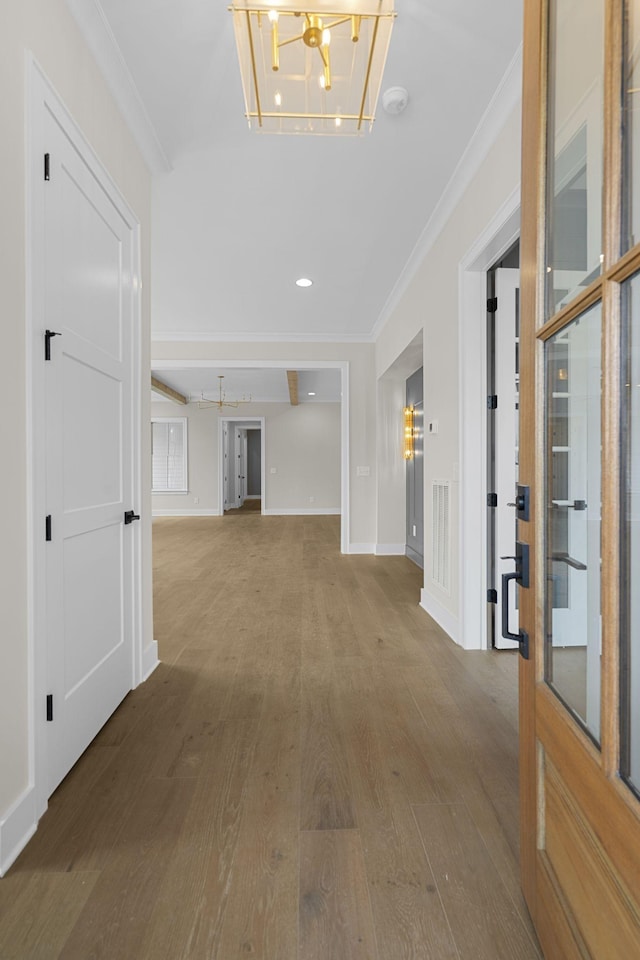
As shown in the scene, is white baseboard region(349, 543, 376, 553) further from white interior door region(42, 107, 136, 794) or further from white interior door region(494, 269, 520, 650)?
white interior door region(42, 107, 136, 794)

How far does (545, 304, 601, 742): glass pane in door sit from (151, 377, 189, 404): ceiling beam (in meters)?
8.49

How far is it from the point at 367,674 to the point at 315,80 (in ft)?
8.72

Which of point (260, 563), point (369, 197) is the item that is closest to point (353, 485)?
point (260, 563)

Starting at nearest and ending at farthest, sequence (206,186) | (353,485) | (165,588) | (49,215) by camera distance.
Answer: (49,215) < (206,186) < (165,588) < (353,485)

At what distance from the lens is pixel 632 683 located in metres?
0.79

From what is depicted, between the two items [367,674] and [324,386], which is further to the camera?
[324,386]

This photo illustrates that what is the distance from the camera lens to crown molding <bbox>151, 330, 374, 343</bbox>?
6.09 metres

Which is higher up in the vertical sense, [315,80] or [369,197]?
[369,197]

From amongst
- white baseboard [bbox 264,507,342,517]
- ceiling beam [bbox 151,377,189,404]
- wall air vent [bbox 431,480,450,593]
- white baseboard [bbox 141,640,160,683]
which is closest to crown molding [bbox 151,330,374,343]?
ceiling beam [bbox 151,377,189,404]

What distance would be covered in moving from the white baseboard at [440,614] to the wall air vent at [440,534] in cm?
15

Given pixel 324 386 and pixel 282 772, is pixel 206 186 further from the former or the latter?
pixel 324 386

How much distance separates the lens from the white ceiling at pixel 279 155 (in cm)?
192

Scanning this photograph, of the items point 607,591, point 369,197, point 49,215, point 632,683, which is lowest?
point 632,683

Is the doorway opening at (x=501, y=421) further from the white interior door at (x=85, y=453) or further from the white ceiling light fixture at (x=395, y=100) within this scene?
the white interior door at (x=85, y=453)
